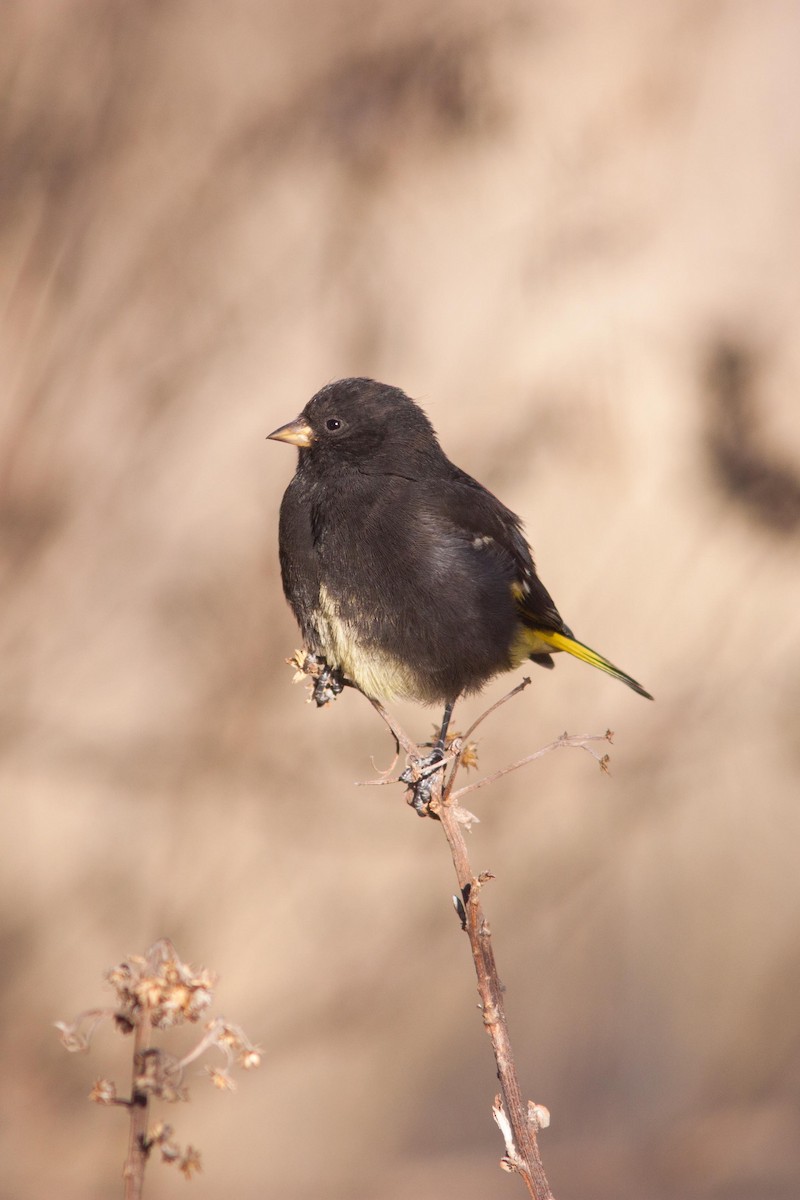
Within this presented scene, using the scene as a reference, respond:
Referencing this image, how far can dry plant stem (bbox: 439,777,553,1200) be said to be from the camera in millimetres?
1474

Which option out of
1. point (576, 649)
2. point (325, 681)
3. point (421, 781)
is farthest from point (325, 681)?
point (576, 649)

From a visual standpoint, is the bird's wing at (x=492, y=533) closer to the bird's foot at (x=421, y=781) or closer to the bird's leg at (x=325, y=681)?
the bird's leg at (x=325, y=681)

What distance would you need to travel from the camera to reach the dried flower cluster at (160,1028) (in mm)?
1149

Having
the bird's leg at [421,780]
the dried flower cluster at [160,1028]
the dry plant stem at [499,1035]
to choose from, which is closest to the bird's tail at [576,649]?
the bird's leg at [421,780]

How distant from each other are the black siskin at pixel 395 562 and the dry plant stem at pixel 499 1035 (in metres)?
1.40

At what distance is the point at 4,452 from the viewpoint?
184 inches

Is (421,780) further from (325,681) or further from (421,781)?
(325,681)

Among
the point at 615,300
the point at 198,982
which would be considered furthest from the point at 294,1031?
the point at 198,982

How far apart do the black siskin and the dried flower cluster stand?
76.5 inches

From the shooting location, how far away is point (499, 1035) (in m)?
1.61

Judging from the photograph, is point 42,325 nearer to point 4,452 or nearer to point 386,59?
point 4,452

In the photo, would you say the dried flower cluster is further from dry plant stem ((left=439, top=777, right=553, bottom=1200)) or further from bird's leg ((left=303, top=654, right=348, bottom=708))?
bird's leg ((left=303, top=654, right=348, bottom=708))

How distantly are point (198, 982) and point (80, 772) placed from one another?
377 centimetres

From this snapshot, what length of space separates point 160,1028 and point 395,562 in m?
2.13
